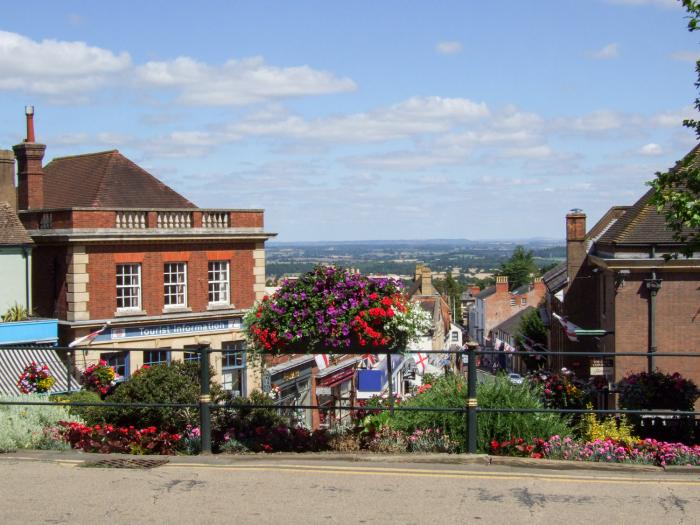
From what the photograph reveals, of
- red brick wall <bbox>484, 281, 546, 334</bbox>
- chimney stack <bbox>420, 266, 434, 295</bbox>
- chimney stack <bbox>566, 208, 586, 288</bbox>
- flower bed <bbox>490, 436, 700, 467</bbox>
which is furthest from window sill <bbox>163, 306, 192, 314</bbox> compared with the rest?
red brick wall <bbox>484, 281, 546, 334</bbox>

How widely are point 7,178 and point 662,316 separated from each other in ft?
91.4

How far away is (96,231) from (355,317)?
29356 millimetres

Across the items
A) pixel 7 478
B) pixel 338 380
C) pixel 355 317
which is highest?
pixel 355 317

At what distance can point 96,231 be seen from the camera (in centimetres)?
3906

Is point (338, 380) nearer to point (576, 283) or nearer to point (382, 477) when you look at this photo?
point (576, 283)

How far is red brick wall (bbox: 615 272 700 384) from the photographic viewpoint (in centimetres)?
3083

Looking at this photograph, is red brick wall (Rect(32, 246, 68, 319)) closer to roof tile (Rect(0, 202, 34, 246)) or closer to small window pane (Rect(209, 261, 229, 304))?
roof tile (Rect(0, 202, 34, 246))

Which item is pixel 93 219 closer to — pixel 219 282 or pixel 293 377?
pixel 219 282

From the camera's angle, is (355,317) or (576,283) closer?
(355,317)

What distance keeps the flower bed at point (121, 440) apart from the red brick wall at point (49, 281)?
27.5 meters

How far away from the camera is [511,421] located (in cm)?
1165

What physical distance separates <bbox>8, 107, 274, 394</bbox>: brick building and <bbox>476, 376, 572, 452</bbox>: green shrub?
83.1 feet

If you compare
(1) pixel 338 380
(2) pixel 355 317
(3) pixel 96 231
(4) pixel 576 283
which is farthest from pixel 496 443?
(4) pixel 576 283

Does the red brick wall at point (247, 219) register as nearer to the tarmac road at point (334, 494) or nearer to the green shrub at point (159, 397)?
the green shrub at point (159, 397)
